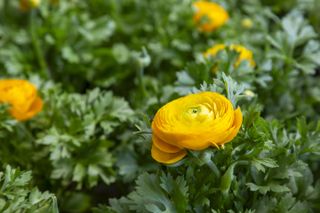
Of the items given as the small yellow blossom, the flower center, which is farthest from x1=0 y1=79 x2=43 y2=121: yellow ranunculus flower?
the small yellow blossom

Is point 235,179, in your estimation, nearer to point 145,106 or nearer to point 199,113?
point 199,113

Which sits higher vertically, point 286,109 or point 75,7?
point 75,7

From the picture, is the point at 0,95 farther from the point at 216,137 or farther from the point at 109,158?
the point at 216,137

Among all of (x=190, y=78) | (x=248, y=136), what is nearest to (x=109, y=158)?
(x=190, y=78)

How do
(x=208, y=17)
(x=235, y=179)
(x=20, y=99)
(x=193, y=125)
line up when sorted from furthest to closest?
1. (x=208, y=17)
2. (x=20, y=99)
3. (x=235, y=179)
4. (x=193, y=125)

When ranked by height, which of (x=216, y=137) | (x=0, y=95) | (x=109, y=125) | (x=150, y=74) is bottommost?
(x=150, y=74)

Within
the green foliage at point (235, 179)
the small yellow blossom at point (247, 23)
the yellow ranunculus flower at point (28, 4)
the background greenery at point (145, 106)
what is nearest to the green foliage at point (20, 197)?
the background greenery at point (145, 106)

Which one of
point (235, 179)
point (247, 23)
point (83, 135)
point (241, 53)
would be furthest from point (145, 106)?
point (247, 23)

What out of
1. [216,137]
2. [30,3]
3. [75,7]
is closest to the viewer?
[216,137]
